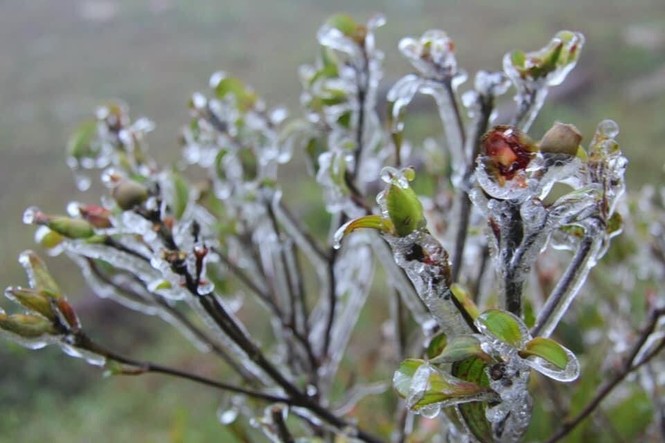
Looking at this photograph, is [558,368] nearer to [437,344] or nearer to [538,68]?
[437,344]

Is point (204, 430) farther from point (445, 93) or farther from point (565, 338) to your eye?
point (445, 93)

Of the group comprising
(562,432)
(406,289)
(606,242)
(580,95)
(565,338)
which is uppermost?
(606,242)

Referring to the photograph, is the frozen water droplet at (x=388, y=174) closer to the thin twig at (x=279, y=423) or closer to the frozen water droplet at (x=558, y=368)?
the frozen water droplet at (x=558, y=368)

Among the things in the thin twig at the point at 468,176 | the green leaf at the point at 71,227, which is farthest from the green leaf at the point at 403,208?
the green leaf at the point at 71,227

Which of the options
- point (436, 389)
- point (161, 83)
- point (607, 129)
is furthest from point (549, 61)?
point (161, 83)

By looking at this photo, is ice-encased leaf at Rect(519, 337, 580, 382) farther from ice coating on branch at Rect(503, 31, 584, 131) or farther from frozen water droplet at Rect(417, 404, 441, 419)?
ice coating on branch at Rect(503, 31, 584, 131)

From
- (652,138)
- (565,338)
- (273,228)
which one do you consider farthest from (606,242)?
(652,138)

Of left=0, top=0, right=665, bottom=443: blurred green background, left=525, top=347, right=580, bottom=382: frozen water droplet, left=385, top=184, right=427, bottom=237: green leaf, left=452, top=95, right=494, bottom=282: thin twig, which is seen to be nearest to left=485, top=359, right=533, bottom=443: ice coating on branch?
left=525, top=347, right=580, bottom=382: frozen water droplet

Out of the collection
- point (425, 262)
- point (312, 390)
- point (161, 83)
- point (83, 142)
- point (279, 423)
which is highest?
point (425, 262)
